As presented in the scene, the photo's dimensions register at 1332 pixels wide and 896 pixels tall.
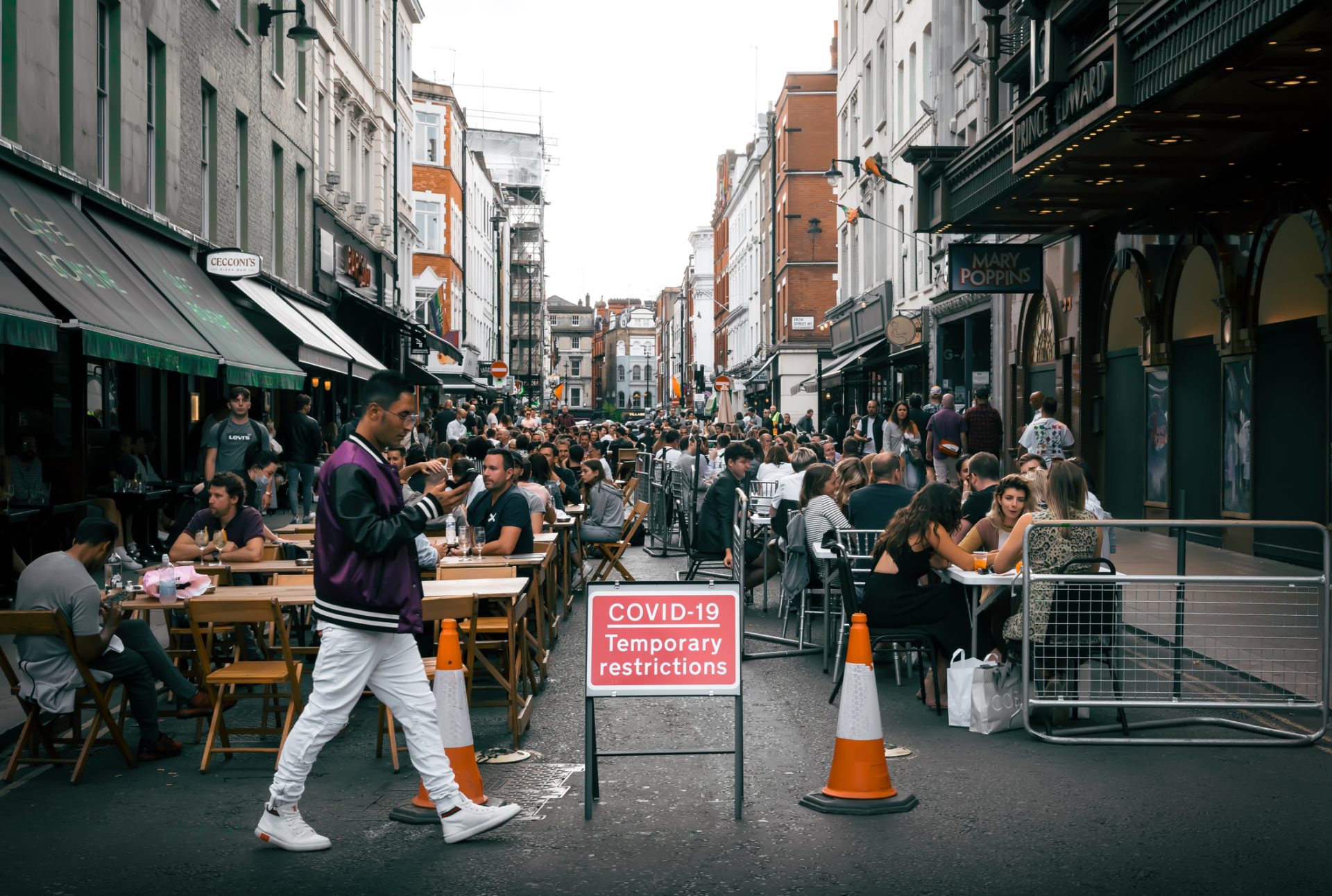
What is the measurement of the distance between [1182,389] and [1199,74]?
7.41 metres

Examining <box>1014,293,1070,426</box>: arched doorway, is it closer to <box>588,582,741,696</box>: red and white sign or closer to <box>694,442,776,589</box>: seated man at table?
<box>694,442,776,589</box>: seated man at table

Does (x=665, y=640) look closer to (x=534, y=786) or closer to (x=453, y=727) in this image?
(x=453, y=727)

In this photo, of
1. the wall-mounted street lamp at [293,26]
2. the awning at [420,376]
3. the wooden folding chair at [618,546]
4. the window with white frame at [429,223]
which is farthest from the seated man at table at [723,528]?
the window with white frame at [429,223]

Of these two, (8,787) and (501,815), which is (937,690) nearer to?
(501,815)

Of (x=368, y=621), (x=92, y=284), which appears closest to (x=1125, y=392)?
(x=92, y=284)

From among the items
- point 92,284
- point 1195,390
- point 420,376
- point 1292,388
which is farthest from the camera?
point 420,376

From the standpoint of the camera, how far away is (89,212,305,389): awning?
15.7m

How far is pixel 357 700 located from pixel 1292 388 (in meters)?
11.9

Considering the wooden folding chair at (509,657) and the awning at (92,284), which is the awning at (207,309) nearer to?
the awning at (92,284)

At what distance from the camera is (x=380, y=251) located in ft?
120

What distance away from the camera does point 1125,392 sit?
19656mm

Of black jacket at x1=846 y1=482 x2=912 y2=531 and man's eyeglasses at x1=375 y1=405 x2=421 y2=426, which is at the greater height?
man's eyeglasses at x1=375 y1=405 x2=421 y2=426

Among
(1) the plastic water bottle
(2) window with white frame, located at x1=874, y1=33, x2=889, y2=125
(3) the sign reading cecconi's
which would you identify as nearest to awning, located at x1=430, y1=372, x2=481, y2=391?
(2) window with white frame, located at x1=874, y1=33, x2=889, y2=125

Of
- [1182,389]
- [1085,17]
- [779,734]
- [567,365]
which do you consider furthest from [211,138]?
[567,365]
